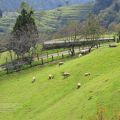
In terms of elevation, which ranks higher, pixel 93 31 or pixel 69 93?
pixel 93 31

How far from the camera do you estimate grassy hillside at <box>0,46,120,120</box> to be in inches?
1772

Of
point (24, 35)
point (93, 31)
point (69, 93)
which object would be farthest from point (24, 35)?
point (69, 93)

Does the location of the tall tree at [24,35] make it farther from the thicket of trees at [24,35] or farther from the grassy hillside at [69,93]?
the grassy hillside at [69,93]

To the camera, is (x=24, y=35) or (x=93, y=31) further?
(x=93, y=31)

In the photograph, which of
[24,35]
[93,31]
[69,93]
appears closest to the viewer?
[69,93]

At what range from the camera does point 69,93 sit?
59.0m

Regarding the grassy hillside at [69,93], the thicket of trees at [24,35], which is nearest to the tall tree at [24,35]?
the thicket of trees at [24,35]

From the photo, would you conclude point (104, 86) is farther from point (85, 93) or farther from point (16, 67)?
point (16, 67)

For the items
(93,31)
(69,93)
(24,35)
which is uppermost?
(24,35)

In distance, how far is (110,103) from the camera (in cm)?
4328

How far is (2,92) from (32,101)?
15.5 meters

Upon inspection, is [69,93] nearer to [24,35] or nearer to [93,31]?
[24,35]

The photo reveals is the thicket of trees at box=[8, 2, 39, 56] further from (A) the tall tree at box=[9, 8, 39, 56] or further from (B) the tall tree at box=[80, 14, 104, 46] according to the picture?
(B) the tall tree at box=[80, 14, 104, 46]

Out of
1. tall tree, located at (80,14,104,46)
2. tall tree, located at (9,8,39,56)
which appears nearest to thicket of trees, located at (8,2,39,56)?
tall tree, located at (9,8,39,56)
